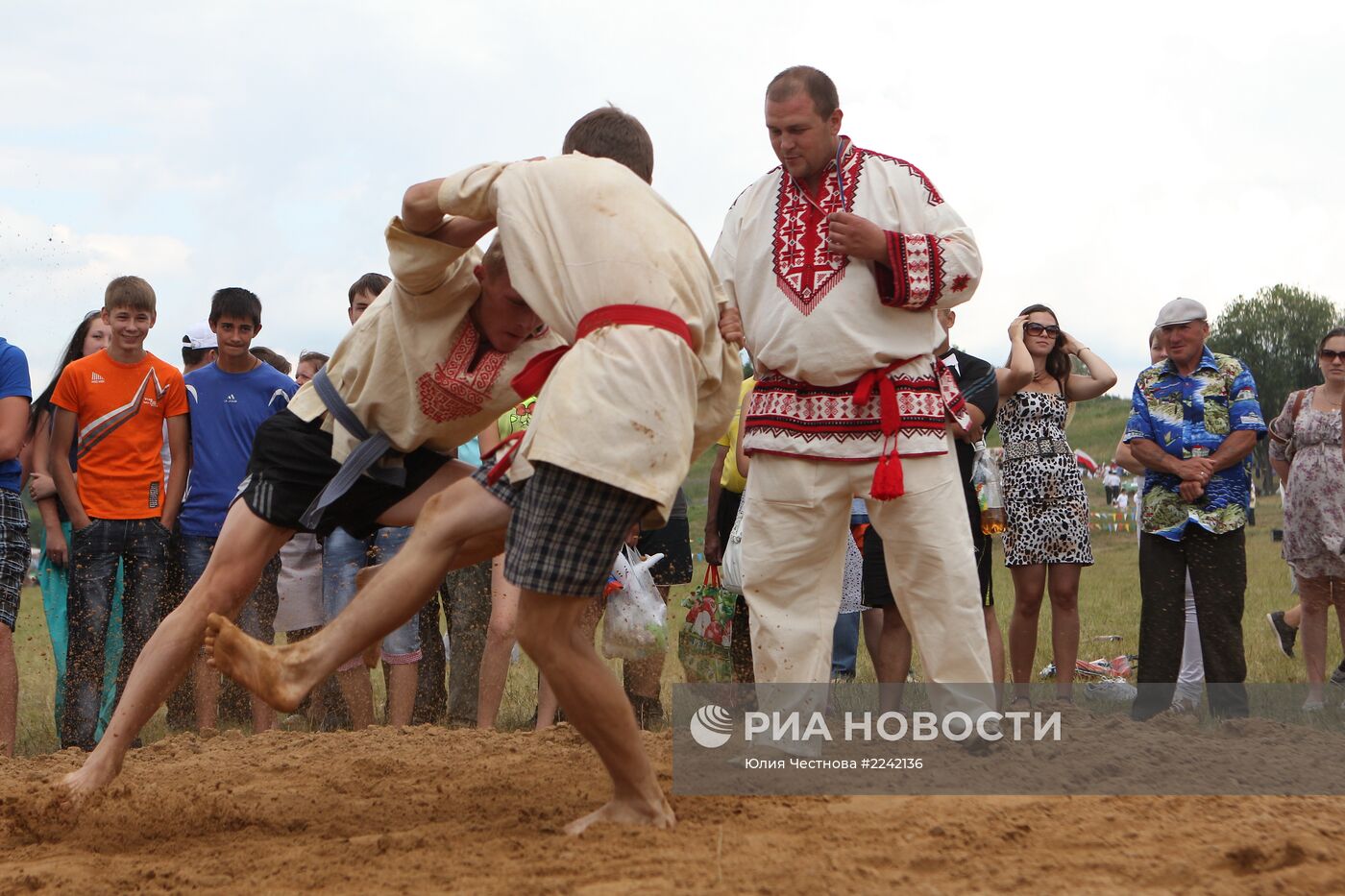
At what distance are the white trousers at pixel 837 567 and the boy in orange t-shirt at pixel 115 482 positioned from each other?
317cm

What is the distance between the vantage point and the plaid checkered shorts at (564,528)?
11.7ft

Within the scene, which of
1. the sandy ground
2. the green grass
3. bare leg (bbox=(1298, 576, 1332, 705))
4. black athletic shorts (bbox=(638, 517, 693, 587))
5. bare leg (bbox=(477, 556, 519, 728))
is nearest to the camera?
the sandy ground

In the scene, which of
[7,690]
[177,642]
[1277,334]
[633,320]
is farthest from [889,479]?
[1277,334]

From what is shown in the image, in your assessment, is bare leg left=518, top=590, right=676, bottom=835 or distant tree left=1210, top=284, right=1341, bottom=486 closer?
bare leg left=518, top=590, right=676, bottom=835

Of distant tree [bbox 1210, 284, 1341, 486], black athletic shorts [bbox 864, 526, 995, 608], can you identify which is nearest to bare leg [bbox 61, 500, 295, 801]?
black athletic shorts [bbox 864, 526, 995, 608]

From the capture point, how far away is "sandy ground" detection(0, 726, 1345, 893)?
10.8ft

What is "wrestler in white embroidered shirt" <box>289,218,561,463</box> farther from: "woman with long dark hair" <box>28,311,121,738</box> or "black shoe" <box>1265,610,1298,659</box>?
"black shoe" <box>1265,610,1298,659</box>

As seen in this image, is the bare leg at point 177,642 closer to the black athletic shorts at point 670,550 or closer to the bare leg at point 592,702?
the bare leg at point 592,702

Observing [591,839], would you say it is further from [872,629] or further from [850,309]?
[872,629]

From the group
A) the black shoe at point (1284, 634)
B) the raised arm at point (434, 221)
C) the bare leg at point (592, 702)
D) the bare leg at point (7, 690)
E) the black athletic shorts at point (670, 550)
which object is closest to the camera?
the bare leg at point (592, 702)

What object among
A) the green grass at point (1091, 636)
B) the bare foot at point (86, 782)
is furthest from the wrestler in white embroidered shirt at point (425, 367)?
the green grass at point (1091, 636)

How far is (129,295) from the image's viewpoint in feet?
21.4

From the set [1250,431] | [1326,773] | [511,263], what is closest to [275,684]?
[511,263]

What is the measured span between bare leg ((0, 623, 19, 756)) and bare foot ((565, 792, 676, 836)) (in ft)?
10.3
